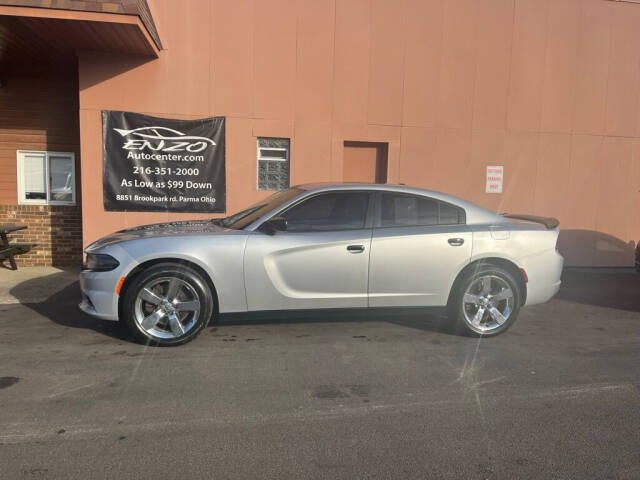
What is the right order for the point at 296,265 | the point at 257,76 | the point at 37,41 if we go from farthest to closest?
the point at 257,76, the point at 37,41, the point at 296,265

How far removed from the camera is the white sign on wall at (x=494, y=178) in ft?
30.6

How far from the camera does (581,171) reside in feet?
31.4

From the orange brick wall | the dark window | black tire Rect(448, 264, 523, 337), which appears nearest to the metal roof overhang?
the orange brick wall

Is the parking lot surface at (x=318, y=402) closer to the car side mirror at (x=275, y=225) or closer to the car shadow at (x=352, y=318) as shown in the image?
the car shadow at (x=352, y=318)

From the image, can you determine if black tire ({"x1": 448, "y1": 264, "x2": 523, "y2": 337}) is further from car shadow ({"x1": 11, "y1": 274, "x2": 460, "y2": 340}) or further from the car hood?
the car hood

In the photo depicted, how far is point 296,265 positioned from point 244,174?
4149 millimetres

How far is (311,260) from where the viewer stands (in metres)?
4.91

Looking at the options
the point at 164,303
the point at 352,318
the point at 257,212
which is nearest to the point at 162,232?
the point at 164,303

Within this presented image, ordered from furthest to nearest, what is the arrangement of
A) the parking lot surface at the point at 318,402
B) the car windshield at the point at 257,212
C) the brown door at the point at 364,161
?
the brown door at the point at 364,161
the car windshield at the point at 257,212
the parking lot surface at the point at 318,402

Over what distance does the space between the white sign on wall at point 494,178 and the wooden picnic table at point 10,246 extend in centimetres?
825

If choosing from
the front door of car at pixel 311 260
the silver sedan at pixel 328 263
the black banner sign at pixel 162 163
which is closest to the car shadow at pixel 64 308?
the silver sedan at pixel 328 263

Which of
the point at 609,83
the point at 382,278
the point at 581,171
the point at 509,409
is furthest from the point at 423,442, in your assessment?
the point at 609,83

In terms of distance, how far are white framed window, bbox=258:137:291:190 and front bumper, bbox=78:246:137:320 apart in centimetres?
433

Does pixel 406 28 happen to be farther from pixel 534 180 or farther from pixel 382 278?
pixel 382 278
